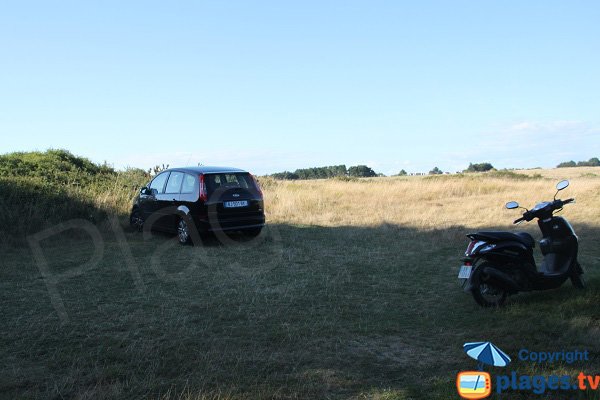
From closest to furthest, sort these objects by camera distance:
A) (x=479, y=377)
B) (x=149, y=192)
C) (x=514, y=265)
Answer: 1. (x=479, y=377)
2. (x=514, y=265)
3. (x=149, y=192)

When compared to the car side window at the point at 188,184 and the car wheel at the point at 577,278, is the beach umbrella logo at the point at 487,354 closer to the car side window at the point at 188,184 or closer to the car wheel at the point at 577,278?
the car wheel at the point at 577,278

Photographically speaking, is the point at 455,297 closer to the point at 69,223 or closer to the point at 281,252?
the point at 281,252

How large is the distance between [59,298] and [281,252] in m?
4.60

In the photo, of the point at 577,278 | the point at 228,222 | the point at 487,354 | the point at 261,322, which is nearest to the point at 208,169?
the point at 228,222

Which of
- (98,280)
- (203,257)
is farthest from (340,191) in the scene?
(98,280)

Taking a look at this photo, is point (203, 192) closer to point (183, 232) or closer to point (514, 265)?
point (183, 232)

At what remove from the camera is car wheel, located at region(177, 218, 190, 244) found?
35.8 ft

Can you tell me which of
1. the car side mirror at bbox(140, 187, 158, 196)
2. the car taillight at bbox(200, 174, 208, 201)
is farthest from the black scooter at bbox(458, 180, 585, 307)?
the car side mirror at bbox(140, 187, 158, 196)

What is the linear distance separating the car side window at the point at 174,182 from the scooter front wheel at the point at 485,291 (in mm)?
7177

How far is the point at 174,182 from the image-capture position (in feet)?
37.8

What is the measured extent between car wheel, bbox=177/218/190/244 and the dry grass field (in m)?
0.31

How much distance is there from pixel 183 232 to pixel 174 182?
1207 mm

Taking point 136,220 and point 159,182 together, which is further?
point 136,220

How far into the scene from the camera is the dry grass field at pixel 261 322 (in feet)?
12.6
